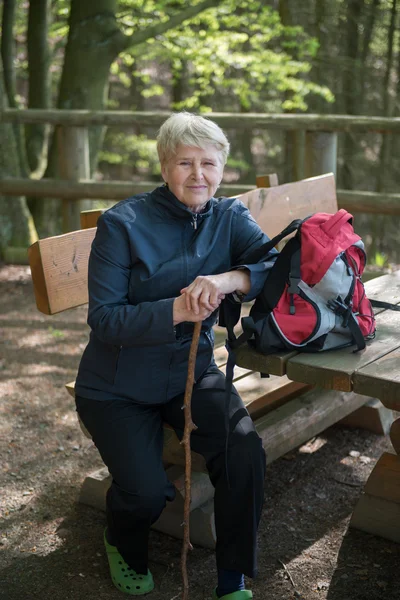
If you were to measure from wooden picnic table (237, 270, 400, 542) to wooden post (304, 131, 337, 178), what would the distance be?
282cm

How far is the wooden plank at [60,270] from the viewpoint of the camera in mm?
2789

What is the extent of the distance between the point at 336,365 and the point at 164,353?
0.59m

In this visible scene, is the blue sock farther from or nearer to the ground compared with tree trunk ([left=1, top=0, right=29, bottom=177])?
nearer to the ground

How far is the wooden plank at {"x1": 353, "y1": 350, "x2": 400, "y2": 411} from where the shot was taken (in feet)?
7.11

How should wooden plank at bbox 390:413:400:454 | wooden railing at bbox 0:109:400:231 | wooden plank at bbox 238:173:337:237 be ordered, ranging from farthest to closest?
wooden railing at bbox 0:109:400:231 < wooden plank at bbox 238:173:337:237 < wooden plank at bbox 390:413:400:454

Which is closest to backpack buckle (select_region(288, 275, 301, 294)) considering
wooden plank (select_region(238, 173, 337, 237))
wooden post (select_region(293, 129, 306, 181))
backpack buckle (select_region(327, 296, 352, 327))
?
backpack buckle (select_region(327, 296, 352, 327))

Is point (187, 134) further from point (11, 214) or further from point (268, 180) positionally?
point (11, 214)

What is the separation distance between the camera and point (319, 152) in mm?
5703

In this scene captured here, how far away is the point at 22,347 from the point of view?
206 inches

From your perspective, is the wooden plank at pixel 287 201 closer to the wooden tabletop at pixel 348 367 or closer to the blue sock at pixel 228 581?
the wooden tabletop at pixel 348 367

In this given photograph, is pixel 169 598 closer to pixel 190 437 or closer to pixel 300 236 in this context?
pixel 190 437

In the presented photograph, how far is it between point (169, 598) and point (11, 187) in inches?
198

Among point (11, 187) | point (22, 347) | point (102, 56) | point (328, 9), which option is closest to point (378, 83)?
point (328, 9)

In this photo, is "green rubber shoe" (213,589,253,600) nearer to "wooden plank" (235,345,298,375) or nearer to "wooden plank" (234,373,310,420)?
"wooden plank" (235,345,298,375)
